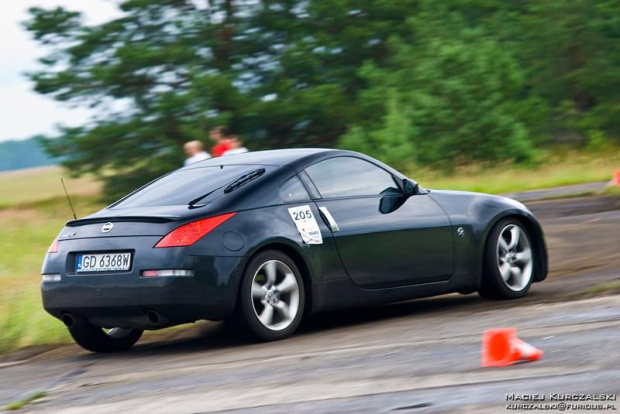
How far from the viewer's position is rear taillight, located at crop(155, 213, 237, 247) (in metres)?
8.04

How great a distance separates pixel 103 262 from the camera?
8.30 metres

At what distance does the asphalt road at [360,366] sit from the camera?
5.85 m

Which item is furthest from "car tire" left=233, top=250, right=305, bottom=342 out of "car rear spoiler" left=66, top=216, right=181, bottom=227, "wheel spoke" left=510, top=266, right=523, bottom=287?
"wheel spoke" left=510, top=266, right=523, bottom=287

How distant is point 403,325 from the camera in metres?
8.78

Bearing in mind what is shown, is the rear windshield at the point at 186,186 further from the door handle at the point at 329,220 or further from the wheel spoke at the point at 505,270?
the wheel spoke at the point at 505,270

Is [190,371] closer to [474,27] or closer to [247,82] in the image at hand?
[247,82]

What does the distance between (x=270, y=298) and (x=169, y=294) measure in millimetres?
744

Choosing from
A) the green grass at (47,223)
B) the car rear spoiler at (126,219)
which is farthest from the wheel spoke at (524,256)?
the green grass at (47,223)

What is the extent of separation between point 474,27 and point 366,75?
19.3 feet

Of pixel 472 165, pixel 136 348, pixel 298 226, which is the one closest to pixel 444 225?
pixel 298 226

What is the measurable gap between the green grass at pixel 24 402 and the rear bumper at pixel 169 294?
1.18m

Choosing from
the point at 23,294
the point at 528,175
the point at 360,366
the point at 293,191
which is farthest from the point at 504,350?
the point at 528,175

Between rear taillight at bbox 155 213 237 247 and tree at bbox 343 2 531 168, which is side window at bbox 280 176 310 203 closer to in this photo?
rear taillight at bbox 155 213 237 247

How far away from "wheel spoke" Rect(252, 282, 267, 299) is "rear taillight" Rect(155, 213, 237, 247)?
50cm
